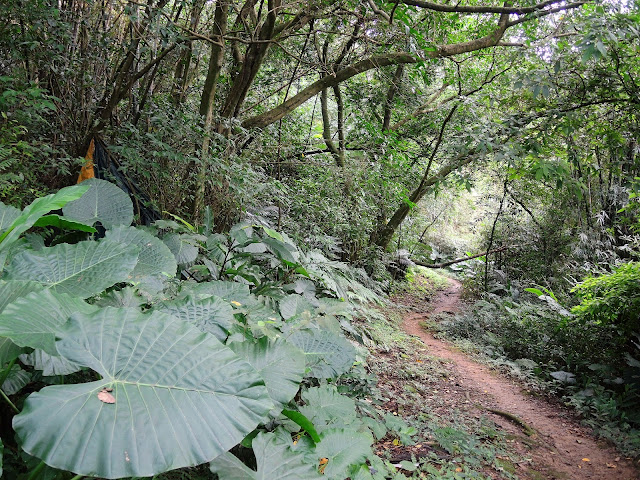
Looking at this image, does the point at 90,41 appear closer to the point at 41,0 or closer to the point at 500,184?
the point at 41,0

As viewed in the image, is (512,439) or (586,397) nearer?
(512,439)

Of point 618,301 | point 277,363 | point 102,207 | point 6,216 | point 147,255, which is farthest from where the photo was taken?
point 618,301

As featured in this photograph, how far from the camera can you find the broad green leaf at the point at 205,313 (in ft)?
4.48

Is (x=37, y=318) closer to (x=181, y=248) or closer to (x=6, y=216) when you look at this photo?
(x=6, y=216)

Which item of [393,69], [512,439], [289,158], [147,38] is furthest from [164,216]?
[393,69]

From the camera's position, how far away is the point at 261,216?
15.2ft

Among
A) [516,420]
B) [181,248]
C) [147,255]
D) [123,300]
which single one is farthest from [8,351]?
[516,420]

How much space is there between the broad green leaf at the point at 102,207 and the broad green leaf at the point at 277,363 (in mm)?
1357

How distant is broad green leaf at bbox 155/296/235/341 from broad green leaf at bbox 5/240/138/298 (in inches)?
8.5

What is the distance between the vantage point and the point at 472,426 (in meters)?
3.37

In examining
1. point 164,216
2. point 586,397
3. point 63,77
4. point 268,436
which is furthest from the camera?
point 586,397

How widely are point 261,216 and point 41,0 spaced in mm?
2621

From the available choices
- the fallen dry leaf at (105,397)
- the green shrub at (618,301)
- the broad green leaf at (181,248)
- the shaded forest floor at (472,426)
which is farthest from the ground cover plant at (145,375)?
the green shrub at (618,301)

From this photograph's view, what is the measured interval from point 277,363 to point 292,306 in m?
0.73
